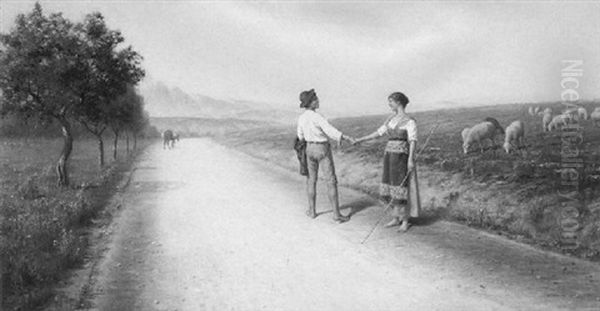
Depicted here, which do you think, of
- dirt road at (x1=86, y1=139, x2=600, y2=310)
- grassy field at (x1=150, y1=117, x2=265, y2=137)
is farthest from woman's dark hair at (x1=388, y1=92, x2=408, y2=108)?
grassy field at (x1=150, y1=117, x2=265, y2=137)

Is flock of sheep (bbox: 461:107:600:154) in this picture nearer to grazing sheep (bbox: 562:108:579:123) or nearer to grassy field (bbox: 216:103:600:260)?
grazing sheep (bbox: 562:108:579:123)

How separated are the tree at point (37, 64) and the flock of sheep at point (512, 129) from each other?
1336 cm

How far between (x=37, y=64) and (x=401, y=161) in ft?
38.4

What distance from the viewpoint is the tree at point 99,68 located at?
1609cm

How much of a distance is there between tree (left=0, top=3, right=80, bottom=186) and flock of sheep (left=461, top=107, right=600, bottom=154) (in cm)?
1336

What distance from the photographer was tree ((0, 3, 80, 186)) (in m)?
14.8

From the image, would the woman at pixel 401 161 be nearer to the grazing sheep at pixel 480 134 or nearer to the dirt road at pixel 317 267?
the dirt road at pixel 317 267

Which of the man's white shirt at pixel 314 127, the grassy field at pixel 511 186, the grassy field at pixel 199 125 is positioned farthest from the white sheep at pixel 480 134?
the grassy field at pixel 199 125

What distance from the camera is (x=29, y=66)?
48.8ft

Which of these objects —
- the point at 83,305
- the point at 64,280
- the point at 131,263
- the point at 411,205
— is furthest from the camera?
the point at 411,205

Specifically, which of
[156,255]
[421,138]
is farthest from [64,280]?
[421,138]

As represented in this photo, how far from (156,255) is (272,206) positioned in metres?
4.79

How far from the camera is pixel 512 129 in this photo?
15219 millimetres

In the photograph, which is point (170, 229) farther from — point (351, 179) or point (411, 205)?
point (351, 179)
